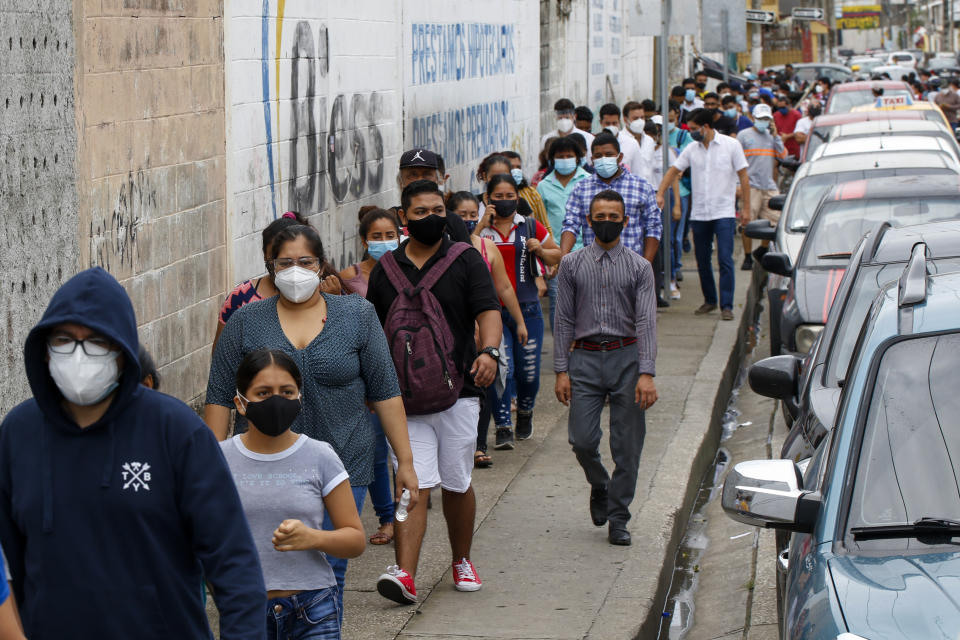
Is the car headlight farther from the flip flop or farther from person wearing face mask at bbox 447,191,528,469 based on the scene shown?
the flip flop

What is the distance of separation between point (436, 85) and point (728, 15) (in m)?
9.70

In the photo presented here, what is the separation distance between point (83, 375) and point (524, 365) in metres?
6.23

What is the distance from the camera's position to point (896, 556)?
3.69 m

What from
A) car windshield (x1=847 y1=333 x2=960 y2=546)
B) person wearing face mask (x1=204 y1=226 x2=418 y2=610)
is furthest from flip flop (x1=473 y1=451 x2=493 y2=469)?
car windshield (x1=847 y1=333 x2=960 y2=546)

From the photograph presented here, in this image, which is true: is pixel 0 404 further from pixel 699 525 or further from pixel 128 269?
pixel 699 525

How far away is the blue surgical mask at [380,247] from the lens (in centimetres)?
688

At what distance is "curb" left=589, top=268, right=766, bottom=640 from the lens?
6.04 metres

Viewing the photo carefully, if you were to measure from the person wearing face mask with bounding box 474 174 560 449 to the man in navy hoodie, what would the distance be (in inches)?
228

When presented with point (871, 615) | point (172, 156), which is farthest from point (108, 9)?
point (871, 615)

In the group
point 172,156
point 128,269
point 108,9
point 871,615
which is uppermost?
point 108,9

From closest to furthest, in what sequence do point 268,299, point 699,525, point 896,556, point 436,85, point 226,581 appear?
point 226,581
point 896,556
point 268,299
point 699,525
point 436,85

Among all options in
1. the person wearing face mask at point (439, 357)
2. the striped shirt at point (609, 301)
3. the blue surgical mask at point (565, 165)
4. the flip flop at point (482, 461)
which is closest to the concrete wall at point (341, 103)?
the blue surgical mask at point (565, 165)

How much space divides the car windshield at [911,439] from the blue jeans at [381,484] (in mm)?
3200

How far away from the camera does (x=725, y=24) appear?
21.4 m
